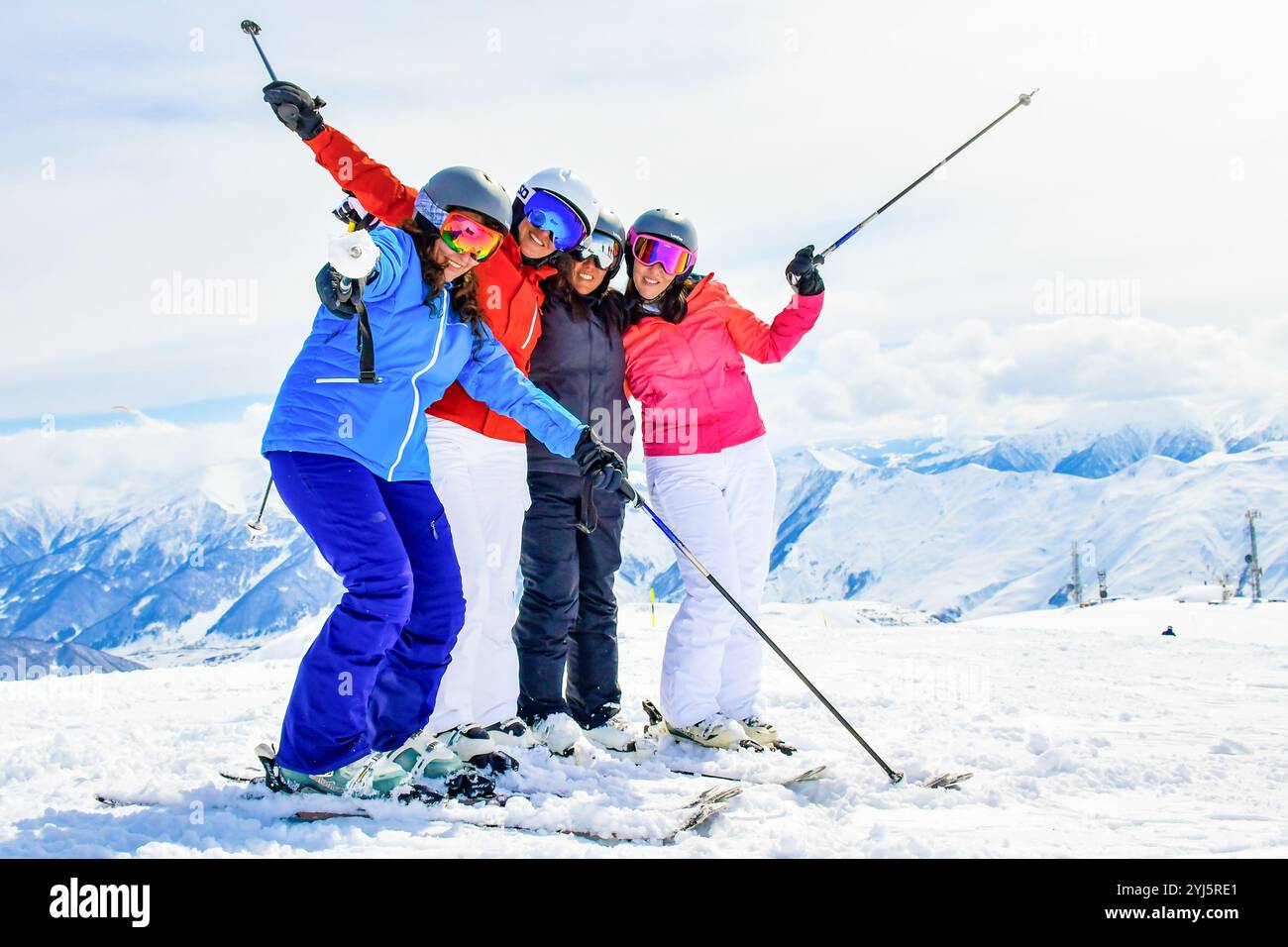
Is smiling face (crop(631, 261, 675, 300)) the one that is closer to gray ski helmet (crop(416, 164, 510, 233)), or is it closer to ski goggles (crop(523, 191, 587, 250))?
ski goggles (crop(523, 191, 587, 250))

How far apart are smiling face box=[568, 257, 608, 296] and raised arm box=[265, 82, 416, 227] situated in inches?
32.9

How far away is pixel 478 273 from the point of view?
14.1ft

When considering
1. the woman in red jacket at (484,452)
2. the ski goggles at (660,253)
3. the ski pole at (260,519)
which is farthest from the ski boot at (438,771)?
the ski goggles at (660,253)

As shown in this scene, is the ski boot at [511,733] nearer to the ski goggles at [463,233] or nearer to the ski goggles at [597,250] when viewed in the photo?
the ski goggles at [463,233]

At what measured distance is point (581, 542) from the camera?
4.86 meters

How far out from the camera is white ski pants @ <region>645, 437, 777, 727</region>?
16.3 ft

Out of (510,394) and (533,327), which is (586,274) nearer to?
(533,327)

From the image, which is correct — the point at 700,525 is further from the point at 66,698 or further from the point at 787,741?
the point at 66,698

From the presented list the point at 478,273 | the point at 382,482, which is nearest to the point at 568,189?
the point at 478,273

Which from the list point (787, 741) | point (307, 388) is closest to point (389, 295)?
point (307, 388)

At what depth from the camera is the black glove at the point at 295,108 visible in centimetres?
435

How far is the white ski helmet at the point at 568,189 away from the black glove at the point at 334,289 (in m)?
1.47

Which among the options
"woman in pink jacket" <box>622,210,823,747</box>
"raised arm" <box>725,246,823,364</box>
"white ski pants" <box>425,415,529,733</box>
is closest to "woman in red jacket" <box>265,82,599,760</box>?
"white ski pants" <box>425,415,529,733</box>
